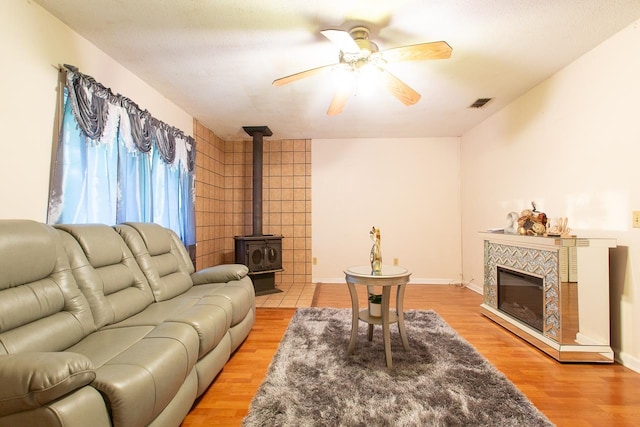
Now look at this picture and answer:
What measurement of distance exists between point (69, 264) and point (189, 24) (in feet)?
5.50

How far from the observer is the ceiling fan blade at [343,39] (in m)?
1.82

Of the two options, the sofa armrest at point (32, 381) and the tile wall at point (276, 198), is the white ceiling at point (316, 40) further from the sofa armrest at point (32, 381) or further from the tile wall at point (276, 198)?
the sofa armrest at point (32, 381)

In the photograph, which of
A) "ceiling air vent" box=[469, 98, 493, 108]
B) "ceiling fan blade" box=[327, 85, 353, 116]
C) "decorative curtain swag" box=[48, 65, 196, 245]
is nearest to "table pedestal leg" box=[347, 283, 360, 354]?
"ceiling fan blade" box=[327, 85, 353, 116]

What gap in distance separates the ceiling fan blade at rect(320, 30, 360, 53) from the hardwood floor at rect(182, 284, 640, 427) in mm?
2181

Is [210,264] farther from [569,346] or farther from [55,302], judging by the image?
[569,346]

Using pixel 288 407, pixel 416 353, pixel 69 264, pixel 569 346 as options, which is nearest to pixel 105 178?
pixel 69 264

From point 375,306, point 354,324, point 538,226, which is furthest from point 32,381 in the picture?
point 538,226

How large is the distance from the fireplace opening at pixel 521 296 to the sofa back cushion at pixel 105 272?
303 cm

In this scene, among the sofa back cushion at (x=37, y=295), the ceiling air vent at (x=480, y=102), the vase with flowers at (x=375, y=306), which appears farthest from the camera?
the ceiling air vent at (x=480, y=102)

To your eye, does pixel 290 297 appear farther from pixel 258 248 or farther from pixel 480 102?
pixel 480 102

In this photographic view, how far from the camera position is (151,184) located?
9.88 ft

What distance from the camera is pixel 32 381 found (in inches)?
35.5

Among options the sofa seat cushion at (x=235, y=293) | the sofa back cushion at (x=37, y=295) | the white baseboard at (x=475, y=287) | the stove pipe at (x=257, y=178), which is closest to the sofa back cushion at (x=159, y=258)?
the sofa seat cushion at (x=235, y=293)

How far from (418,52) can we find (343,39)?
473 mm
